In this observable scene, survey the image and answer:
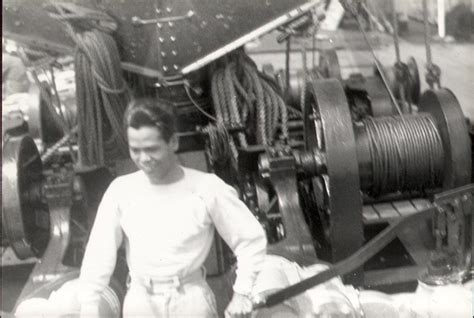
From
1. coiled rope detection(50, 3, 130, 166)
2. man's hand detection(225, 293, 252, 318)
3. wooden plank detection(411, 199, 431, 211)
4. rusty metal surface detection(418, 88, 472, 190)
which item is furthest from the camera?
wooden plank detection(411, 199, 431, 211)

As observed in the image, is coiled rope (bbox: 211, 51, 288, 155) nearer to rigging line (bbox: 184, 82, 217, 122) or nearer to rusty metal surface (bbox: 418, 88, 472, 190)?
rigging line (bbox: 184, 82, 217, 122)

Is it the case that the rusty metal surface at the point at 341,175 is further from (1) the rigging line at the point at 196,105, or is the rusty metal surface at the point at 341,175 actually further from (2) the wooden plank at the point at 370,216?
(1) the rigging line at the point at 196,105

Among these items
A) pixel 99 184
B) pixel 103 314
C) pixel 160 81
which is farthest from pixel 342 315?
pixel 160 81

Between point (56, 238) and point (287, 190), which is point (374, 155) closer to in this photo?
point (287, 190)

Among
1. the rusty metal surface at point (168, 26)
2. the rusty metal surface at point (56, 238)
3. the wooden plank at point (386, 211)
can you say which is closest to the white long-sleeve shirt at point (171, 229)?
the rusty metal surface at point (56, 238)

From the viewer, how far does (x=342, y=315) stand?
128 cm

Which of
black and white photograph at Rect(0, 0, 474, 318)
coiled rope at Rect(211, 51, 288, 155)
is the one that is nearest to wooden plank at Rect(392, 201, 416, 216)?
black and white photograph at Rect(0, 0, 474, 318)

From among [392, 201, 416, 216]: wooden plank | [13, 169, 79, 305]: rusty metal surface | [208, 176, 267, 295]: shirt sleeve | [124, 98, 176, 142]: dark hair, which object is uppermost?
[124, 98, 176, 142]: dark hair

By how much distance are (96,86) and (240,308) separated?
0.64 meters

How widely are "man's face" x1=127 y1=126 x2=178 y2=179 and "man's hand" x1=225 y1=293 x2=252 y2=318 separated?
27 centimetres

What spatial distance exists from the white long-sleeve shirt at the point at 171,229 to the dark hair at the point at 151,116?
11 cm

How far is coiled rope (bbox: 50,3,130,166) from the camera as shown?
1497mm

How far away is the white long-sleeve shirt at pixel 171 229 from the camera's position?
4.08ft

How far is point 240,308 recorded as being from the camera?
1.17 m
